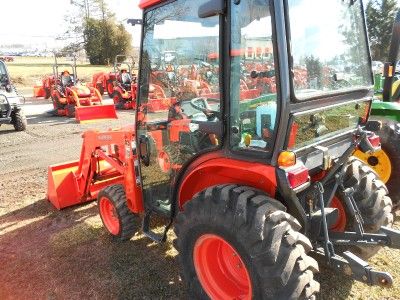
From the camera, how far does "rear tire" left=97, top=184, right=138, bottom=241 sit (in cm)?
356

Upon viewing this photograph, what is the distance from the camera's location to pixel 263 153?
222cm

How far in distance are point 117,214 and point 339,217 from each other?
198 cm

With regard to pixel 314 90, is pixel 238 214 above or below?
below

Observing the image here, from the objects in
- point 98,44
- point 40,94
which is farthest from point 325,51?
point 98,44

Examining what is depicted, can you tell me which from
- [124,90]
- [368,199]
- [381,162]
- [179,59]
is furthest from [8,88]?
[368,199]

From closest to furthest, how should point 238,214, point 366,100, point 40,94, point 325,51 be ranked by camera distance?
point 238,214 → point 325,51 → point 366,100 → point 40,94

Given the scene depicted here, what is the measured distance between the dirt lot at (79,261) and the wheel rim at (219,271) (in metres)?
0.40

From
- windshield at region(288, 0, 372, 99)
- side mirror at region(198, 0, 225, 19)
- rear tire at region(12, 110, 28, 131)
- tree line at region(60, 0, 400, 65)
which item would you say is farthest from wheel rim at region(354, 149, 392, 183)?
tree line at region(60, 0, 400, 65)

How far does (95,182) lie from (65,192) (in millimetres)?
369

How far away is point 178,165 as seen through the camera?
2.94 m

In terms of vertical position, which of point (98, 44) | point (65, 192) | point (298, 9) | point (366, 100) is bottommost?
point (65, 192)

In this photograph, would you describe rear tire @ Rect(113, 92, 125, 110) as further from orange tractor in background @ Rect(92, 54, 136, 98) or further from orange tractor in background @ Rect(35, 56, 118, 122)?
orange tractor in background @ Rect(35, 56, 118, 122)

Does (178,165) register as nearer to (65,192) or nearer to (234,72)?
(234,72)

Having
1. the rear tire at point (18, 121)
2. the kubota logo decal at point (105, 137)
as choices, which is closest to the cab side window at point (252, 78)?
the kubota logo decal at point (105, 137)
